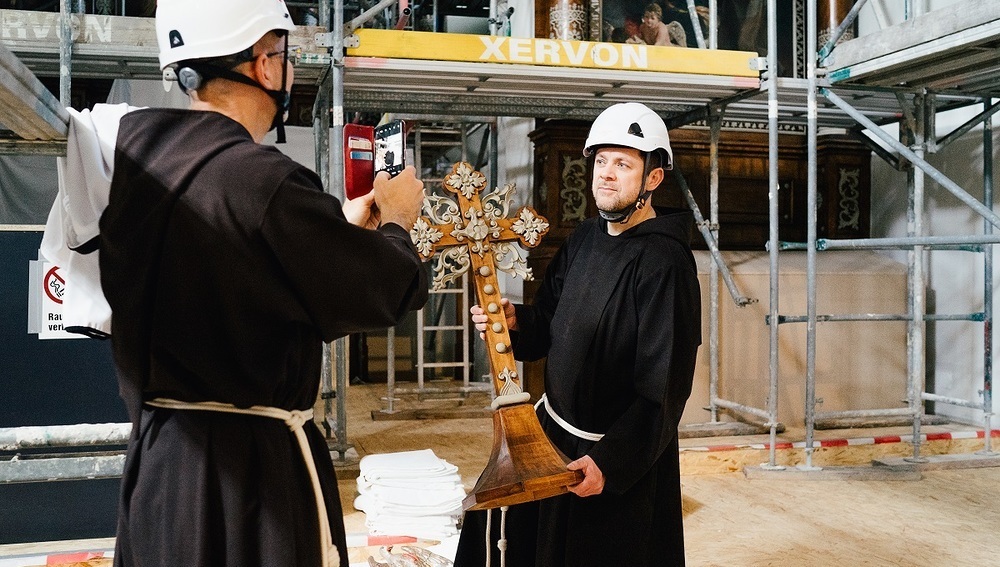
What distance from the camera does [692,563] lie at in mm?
4324

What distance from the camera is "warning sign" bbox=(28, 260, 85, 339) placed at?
435 cm

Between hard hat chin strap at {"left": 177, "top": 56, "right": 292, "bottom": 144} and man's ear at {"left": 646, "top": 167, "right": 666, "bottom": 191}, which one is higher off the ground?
hard hat chin strap at {"left": 177, "top": 56, "right": 292, "bottom": 144}

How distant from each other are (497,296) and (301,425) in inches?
49.3

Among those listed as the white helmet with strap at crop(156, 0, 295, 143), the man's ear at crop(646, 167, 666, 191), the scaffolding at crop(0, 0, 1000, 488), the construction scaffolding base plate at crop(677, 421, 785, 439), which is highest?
the scaffolding at crop(0, 0, 1000, 488)

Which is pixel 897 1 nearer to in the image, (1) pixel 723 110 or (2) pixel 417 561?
(1) pixel 723 110

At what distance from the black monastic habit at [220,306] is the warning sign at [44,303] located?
115 inches

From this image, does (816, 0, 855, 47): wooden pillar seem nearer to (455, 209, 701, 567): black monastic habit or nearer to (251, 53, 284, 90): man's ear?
(455, 209, 701, 567): black monastic habit

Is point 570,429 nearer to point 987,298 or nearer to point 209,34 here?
point 209,34

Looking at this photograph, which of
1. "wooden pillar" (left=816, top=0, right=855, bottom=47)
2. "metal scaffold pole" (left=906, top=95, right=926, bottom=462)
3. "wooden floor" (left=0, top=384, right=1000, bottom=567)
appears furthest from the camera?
"wooden pillar" (left=816, top=0, right=855, bottom=47)

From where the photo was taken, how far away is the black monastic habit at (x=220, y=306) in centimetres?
170

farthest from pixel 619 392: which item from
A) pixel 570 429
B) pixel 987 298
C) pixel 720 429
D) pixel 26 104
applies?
pixel 987 298

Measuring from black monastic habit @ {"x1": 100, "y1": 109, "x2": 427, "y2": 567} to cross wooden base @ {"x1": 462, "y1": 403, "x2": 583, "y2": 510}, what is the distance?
79 centimetres

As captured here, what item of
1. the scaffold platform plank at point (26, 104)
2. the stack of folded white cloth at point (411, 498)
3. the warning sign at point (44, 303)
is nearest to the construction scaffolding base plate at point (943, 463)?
the stack of folded white cloth at point (411, 498)

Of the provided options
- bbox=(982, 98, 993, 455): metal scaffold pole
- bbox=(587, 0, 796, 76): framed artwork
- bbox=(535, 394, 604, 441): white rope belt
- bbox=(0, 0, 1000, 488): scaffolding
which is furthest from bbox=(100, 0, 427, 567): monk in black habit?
bbox=(587, 0, 796, 76): framed artwork
